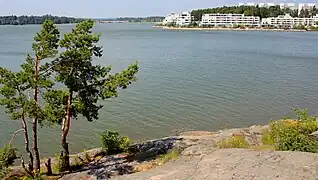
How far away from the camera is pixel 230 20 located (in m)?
196

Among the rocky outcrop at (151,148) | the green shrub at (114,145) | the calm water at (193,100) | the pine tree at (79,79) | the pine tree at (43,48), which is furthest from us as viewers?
the calm water at (193,100)

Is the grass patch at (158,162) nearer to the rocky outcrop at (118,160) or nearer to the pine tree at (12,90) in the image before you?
the rocky outcrop at (118,160)

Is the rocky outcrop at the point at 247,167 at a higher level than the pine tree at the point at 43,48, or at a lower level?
lower

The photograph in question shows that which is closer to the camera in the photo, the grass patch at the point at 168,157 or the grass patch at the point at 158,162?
the grass patch at the point at 158,162

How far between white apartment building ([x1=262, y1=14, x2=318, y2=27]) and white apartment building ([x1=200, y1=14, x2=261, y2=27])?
5084 mm

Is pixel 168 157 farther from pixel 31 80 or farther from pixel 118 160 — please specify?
pixel 31 80

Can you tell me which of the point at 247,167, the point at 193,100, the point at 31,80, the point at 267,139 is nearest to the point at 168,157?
the point at 267,139

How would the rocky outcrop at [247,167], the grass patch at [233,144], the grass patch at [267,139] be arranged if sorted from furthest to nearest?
the grass patch at [267,139] < the grass patch at [233,144] < the rocky outcrop at [247,167]

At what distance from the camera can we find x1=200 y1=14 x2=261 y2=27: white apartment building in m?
190

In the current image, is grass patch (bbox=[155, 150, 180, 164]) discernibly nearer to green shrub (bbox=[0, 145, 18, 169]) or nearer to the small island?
green shrub (bbox=[0, 145, 18, 169])

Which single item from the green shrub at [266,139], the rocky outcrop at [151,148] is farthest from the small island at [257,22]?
the rocky outcrop at [151,148]

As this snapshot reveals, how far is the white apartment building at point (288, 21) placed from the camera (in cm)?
18419

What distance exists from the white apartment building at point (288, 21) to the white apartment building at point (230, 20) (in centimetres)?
508

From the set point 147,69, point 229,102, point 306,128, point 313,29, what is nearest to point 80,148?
point 306,128
